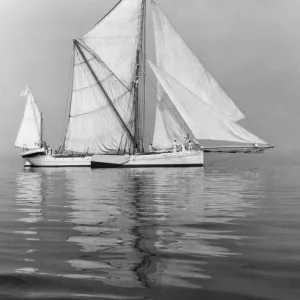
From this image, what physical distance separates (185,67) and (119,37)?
15.4 meters

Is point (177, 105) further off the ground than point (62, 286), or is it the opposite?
point (177, 105)

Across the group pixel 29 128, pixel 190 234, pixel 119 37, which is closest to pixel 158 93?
pixel 119 37

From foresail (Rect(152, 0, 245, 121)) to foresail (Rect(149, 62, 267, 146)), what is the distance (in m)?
1.64

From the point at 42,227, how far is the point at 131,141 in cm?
5652

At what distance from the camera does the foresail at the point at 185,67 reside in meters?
61.0

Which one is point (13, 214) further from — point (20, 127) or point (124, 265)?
point (20, 127)

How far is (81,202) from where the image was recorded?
18.8 metres

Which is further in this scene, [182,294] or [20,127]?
[20,127]

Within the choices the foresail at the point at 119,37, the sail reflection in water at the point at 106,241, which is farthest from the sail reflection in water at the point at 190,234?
the foresail at the point at 119,37

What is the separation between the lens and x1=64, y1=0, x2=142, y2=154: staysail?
225 ft

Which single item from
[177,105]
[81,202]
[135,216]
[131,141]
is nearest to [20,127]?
[131,141]

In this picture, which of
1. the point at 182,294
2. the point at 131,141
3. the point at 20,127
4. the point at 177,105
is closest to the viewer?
the point at 182,294

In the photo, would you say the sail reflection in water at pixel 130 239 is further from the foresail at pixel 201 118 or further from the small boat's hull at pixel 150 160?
the small boat's hull at pixel 150 160

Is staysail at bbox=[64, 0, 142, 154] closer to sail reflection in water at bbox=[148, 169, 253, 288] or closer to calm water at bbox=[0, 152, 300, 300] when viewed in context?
sail reflection in water at bbox=[148, 169, 253, 288]
